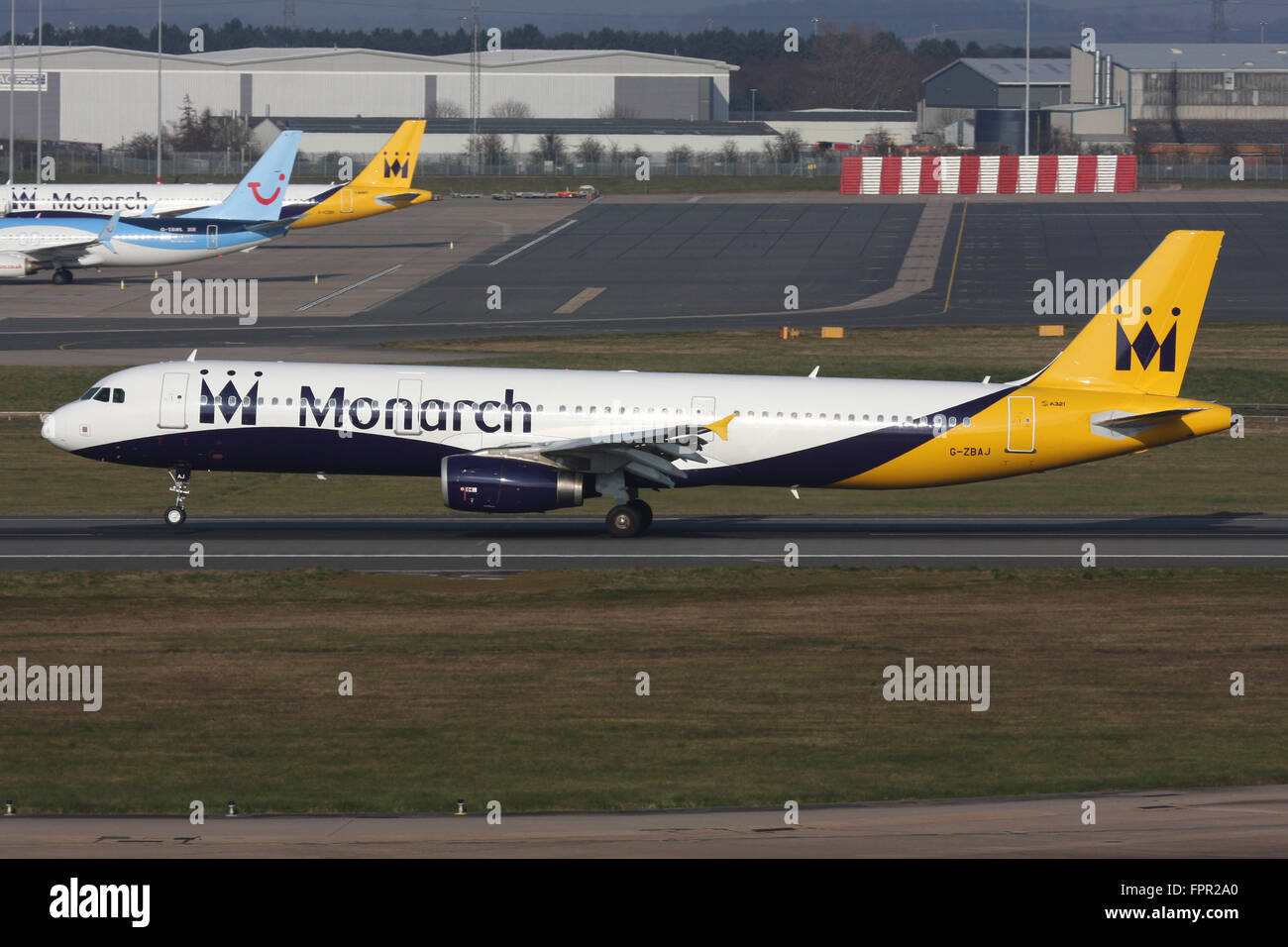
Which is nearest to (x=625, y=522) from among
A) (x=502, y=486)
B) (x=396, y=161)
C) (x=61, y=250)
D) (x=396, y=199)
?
(x=502, y=486)

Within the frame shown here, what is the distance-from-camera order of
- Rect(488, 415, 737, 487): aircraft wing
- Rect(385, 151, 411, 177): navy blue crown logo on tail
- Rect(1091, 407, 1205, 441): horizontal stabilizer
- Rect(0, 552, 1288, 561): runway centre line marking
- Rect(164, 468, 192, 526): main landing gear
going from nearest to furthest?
Rect(0, 552, 1288, 561): runway centre line marking < Rect(1091, 407, 1205, 441): horizontal stabilizer < Rect(488, 415, 737, 487): aircraft wing < Rect(164, 468, 192, 526): main landing gear < Rect(385, 151, 411, 177): navy blue crown logo on tail

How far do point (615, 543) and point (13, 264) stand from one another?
251 ft

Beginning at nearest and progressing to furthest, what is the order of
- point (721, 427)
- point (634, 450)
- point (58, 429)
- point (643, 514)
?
1. point (634, 450)
2. point (721, 427)
3. point (58, 429)
4. point (643, 514)

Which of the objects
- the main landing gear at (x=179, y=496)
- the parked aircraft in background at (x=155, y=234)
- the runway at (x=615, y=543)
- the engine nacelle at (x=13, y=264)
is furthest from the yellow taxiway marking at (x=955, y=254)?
the main landing gear at (x=179, y=496)

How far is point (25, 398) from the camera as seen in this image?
2756 inches

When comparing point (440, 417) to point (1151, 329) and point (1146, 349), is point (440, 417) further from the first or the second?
point (1151, 329)

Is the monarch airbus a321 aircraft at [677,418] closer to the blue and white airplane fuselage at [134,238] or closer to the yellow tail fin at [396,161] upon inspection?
the blue and white airplane fuselage at [134,238]

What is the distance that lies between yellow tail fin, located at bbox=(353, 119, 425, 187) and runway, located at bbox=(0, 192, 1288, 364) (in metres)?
5.58

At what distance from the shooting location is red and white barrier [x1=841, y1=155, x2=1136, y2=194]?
169 m

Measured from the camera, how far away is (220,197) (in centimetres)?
12269

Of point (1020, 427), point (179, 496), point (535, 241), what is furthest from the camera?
point (535, 241)

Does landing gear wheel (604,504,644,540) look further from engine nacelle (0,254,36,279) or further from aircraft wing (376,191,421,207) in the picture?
aircraft wing (376,191,421,207)

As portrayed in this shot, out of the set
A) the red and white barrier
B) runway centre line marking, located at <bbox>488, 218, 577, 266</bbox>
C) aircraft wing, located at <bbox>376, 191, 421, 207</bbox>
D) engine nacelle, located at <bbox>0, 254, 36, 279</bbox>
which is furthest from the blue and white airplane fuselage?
the red and white barrier
